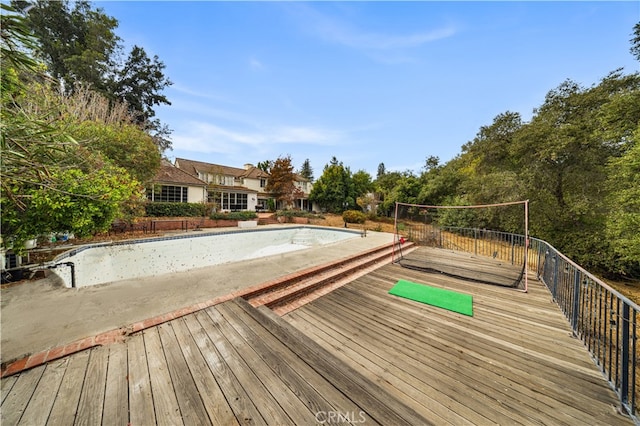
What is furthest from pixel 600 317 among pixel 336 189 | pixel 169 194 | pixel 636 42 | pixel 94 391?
pixel 336 189

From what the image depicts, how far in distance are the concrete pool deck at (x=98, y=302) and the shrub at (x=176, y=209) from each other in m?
11.1

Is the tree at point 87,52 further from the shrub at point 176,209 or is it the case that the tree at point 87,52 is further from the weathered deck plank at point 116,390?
the weathered deck plank at point 116,390

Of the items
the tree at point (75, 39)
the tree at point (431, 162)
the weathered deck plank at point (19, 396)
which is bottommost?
the weathered deck plank at point (19, 396)

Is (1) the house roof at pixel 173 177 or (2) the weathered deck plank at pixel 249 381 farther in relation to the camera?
(1) the house roof at pixel 173 177

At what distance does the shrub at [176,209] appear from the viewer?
14.2m

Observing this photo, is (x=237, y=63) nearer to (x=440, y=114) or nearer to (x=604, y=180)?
(x=440, y=114)

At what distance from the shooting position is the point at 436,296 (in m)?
4.15

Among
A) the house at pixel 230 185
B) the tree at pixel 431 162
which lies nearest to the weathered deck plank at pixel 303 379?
the house at pixel 230 185

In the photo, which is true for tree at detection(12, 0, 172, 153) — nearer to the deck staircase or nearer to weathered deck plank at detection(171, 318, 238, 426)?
the deck staircase

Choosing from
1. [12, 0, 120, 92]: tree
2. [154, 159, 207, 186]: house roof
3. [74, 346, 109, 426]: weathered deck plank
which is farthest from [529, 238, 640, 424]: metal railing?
[12, 0, 120, 92]: tree

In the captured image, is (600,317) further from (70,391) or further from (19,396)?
(19,396)

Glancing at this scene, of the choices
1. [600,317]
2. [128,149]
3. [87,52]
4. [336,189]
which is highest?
[87,52]

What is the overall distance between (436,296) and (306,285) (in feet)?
8.52

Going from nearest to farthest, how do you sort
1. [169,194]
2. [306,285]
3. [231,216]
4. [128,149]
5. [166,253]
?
[306,285] → [128,149] → [166,253] → [169,194] → [231,216]
